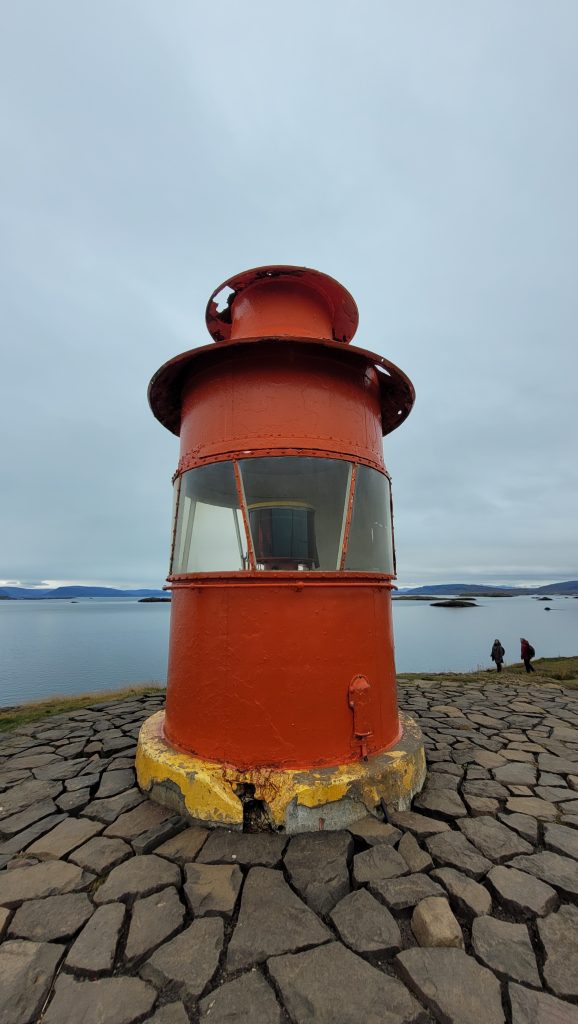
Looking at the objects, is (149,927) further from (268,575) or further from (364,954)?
(268,575)

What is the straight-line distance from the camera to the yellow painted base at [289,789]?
3318 mm

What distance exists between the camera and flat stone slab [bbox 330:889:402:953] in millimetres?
2389

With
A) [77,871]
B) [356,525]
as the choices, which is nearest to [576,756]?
[356,525]

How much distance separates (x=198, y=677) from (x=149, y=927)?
1.60 metres

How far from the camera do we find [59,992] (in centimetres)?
214

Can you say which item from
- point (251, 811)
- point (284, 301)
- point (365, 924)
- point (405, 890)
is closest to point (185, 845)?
point (251, 811)

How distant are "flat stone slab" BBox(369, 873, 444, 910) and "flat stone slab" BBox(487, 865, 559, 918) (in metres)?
0.37

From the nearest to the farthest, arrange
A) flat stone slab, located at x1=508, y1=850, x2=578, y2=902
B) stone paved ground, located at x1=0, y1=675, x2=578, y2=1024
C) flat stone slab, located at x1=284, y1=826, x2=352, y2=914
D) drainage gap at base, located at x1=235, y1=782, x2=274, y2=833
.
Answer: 1. stone paved ground, located at x1=0, y1=675, x2=578, y2=1024
2. flat stone slab, located at x1=284, y1=826, x2=352, y2=914
3. flat stone slab, located at x1=508, y1=850, x2=578, y2=902
4. drainage gap at base, located at x1=235, y1=782, x2=274, y2=833

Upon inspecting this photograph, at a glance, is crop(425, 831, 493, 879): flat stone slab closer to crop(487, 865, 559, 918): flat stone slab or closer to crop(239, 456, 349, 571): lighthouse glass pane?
crop(487, 865, 559, 918): flat stone slab

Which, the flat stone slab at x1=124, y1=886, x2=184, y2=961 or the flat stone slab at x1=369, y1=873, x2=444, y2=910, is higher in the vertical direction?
the flat stone slab at x1=369, y1=873, x2=444, y2=910

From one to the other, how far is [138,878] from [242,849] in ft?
2.30

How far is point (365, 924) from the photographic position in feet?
8.29

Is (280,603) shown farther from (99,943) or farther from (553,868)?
(553,868)

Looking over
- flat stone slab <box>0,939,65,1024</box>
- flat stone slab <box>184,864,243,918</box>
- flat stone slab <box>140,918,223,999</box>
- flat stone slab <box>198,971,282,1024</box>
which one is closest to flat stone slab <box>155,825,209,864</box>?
flat stone slab <box>184,864,243,918</box>
